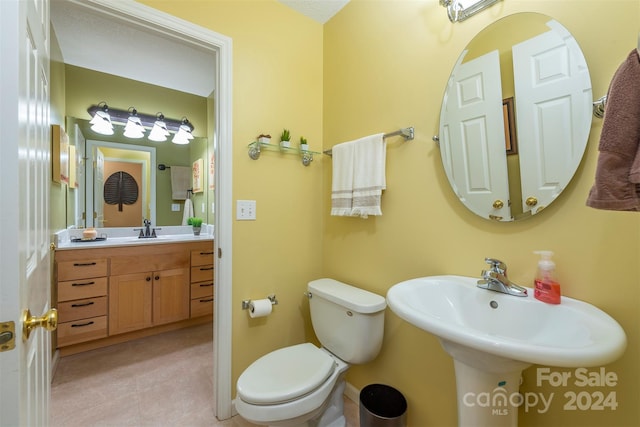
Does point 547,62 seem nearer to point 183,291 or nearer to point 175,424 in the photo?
point 175,424

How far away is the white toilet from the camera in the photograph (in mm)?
1047

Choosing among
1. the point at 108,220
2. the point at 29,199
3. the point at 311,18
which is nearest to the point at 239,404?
the point at 29,199

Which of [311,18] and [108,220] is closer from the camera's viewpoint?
[311,18]

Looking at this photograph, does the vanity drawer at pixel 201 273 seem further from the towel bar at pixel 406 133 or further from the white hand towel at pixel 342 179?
the towel bar at pixel 406 133

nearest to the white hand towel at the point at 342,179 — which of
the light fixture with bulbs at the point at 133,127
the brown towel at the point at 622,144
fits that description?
the brown towel at the point at 622,144

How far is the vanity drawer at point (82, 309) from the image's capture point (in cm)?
196

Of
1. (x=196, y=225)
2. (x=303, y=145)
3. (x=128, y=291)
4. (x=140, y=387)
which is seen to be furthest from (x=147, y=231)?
(x=303, y=145)

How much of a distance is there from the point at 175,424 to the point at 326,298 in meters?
1.06

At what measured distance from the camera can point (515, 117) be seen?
97 centimetres

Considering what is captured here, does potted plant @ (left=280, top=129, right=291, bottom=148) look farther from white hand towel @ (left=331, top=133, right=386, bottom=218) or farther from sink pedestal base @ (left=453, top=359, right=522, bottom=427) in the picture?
sink pedestal base @ (left=453, top=359, right=522, bottom=427)

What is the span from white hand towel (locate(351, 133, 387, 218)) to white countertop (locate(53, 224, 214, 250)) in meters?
1.74

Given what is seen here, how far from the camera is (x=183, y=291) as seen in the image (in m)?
2.47

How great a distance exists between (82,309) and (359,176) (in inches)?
91.1

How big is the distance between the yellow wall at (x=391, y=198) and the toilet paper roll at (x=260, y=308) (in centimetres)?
7
